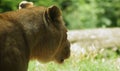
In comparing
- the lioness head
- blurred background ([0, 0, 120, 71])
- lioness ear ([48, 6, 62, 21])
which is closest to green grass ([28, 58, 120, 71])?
blurred background ([0, 0, 120, 71])

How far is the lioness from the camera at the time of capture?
4301 millimetres

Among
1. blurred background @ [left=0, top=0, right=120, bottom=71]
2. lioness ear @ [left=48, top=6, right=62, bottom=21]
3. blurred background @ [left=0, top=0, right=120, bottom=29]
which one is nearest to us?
lioness ear @ [left=48, top=6, right=62, bottom=21]

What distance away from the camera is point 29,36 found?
14.8 feet

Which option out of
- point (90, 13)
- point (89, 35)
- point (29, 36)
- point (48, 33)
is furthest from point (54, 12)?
point (90, 13)

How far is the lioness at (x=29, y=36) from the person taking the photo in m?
4.30

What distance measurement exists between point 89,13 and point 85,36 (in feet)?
15.2

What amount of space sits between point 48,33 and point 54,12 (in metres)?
0.23

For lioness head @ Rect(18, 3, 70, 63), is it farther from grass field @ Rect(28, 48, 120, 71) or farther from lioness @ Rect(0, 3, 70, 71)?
grass field @ Rect(28, 48, 120, 71)

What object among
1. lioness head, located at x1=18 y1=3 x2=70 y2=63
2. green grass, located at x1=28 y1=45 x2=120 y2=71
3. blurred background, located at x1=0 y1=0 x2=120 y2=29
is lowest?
blurred background, located at x1=0 y1=0 x2=120 y2=29

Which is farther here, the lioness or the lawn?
the lawn

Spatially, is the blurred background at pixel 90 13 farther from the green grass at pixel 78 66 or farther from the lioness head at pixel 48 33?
the lioness head at pixel 48 33

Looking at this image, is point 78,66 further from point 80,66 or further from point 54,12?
point 54,12

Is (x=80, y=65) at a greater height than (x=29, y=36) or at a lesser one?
lesser

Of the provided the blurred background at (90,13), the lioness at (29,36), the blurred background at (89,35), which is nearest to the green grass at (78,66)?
the blurred background at (89,35)
